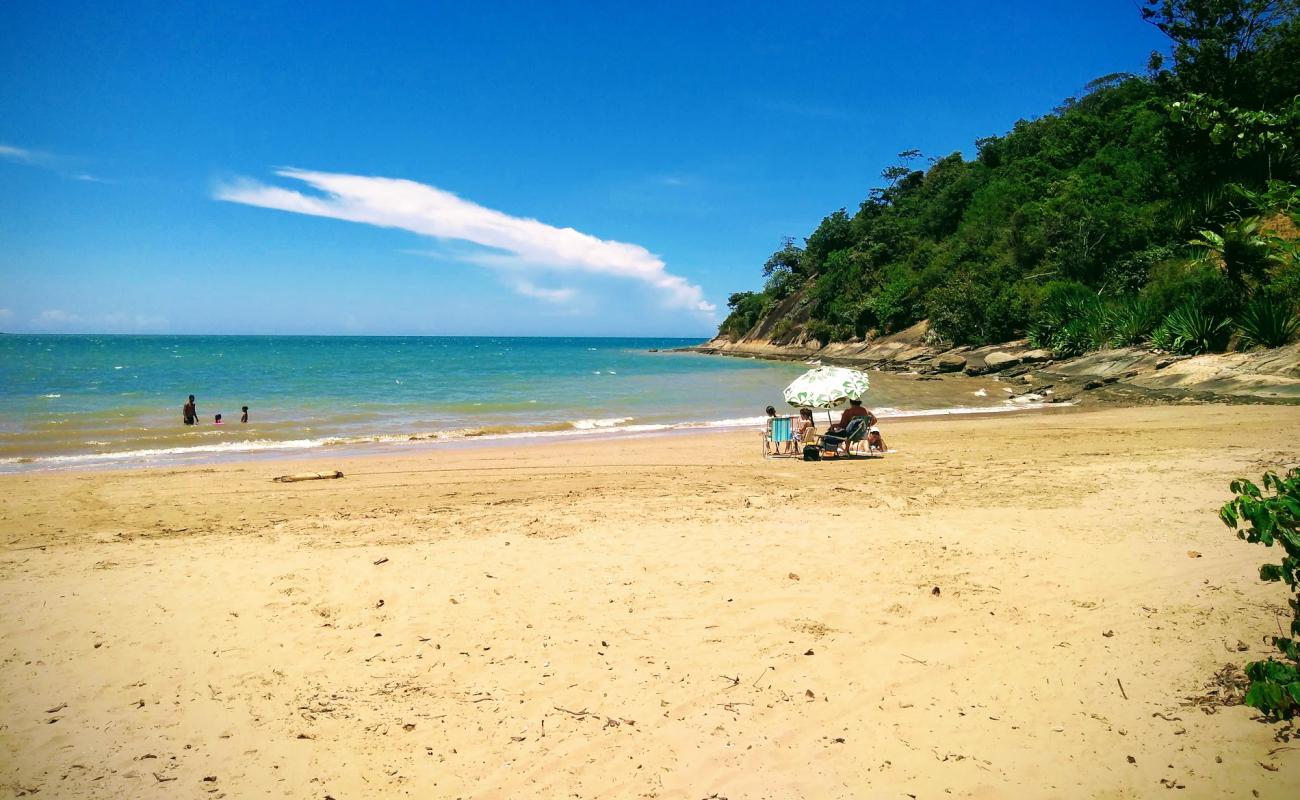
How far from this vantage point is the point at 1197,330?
23.3 metres

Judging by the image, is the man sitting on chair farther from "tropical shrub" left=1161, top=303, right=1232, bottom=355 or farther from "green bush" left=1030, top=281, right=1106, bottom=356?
"green bush" left=1030, top=281, right=1106, bottom=356

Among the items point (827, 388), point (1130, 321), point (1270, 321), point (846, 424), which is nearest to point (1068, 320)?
point (1130, 321)

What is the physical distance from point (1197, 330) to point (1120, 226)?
16639 mm

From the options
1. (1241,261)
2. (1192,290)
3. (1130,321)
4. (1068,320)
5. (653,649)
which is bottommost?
(653,649)

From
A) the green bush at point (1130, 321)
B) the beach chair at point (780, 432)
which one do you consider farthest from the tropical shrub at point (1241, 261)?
the beach chair at point (780, 432)

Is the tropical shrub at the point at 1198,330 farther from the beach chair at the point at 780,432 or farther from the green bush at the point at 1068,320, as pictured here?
the beach chair at the point at 780,432

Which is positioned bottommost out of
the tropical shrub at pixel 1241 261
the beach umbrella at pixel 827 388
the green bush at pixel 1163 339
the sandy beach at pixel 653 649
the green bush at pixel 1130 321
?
the sandy beach at pixel 653 649

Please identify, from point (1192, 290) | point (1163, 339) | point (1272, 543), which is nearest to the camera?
point (1272, 543)

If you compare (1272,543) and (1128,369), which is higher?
(1128,369)

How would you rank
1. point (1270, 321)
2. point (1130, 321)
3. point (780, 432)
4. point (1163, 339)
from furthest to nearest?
point (1130, 321) → point (1163, 339) → point (1270, 321) → point (780, 432)

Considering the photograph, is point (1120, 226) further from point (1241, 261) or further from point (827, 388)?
point (827, 388)

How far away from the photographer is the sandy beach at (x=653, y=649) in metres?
3.66

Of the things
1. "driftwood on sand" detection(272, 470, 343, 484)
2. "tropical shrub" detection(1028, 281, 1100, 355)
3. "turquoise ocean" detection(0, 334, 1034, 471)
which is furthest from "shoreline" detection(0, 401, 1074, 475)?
"tropical shrub" detection(1028, 281, 1100, 355)

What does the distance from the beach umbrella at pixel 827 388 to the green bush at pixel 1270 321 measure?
53.8 ft
